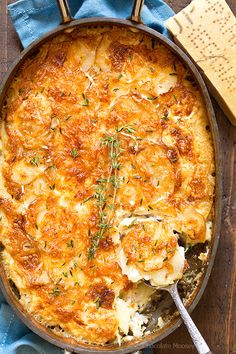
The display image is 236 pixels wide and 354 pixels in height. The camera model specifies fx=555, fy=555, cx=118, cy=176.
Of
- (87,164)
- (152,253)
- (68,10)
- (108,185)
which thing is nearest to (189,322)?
(152,253)

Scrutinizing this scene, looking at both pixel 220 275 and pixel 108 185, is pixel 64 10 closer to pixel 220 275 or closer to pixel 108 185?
pixel 108 185

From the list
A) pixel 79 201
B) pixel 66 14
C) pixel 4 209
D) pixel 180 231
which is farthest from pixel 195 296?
pixel 66 14

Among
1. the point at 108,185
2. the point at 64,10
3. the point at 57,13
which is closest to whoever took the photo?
the point at 64,10

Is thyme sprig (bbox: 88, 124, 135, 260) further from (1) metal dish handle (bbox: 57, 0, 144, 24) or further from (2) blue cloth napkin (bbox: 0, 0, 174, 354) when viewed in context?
(2) blue cloth napkin (bbox: 0, 0, 174, 354)

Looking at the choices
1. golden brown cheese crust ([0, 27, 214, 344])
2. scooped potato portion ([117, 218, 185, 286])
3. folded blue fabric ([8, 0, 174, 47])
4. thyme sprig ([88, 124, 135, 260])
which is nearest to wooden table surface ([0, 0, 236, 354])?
folded blue fabric ([8, 0, 174, 47])

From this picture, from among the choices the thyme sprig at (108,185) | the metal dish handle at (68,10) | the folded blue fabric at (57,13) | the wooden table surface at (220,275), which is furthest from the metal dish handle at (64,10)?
the thyme sprig at (108,185)

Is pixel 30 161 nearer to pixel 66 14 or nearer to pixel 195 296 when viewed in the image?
pixel 66 14
